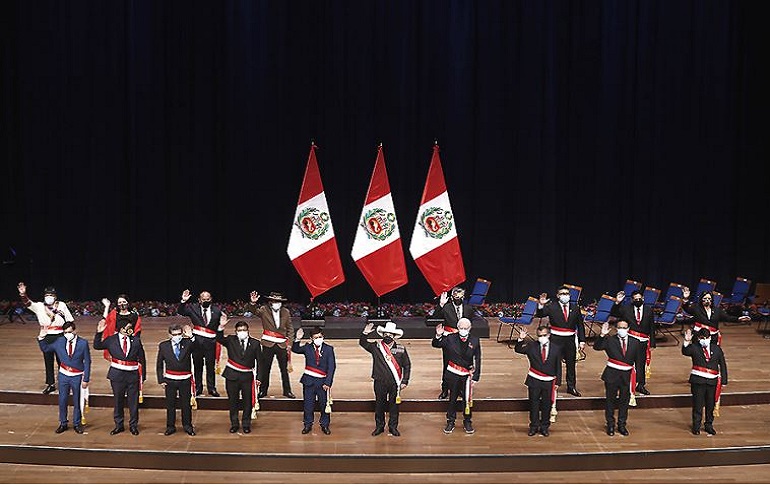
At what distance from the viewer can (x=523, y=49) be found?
15.0 m

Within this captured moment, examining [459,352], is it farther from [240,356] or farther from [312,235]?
[312,235]

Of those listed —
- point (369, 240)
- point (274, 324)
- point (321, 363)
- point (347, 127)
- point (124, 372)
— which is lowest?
point (124, 372)

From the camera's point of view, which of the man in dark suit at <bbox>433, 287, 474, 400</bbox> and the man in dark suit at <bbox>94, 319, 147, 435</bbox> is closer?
the man in dark suit at <bbox>94, 319, 147, 435</bbox>

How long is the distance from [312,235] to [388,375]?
4.33 meters

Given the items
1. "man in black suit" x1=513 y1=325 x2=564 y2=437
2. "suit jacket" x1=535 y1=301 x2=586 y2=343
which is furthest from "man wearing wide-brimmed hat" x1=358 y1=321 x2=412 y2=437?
"suit jacket" x1=535 y1=301 x2=586 y2=343

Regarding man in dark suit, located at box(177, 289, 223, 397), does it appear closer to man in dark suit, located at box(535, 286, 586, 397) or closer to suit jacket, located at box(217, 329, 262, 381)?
suit jacket, located at box(217, 329, 262, 381)

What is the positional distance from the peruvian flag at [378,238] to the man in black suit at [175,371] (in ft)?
14.7

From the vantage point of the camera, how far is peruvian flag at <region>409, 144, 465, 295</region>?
13133mm

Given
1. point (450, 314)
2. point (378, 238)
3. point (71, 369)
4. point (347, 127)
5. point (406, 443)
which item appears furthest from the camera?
point (347, 127)

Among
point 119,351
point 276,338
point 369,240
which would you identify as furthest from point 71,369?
point 369,240

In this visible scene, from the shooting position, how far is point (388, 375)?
29.5 feet

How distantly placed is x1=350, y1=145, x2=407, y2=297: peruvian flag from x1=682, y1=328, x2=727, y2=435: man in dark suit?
5059 mm

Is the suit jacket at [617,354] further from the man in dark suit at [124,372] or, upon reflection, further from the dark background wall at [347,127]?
the dark background wall at [347,127]

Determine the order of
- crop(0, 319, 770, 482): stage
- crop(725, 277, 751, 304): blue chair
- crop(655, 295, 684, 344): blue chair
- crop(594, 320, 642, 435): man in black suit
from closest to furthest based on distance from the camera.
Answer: crop(0, 319, 770, 482): stage → crop(594, 320, 642, 435): man in black suit → crop(655, 295, 684, 344): blue chair → crop(725, 277, 751, 304): blue chair
